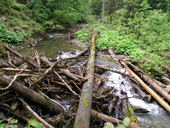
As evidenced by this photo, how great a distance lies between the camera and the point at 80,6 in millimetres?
20781

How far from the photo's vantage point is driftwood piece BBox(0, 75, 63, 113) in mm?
2278

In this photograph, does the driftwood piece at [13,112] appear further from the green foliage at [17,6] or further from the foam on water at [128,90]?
the green foliage at [17,6]

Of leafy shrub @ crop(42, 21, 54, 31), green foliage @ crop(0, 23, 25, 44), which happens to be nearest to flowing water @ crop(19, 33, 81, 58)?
green foliage @ crop(0, 23, 25, 44)

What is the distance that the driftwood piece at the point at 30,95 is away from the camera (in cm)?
228

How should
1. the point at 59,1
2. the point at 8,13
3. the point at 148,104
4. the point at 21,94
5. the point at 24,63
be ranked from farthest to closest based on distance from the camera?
the point at 59,1 → the point at 8,13 → the point at 148,104 → the point at 24,63 → the point at 21,94

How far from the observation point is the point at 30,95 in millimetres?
2459

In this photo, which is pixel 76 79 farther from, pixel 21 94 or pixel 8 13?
pixel 8 13

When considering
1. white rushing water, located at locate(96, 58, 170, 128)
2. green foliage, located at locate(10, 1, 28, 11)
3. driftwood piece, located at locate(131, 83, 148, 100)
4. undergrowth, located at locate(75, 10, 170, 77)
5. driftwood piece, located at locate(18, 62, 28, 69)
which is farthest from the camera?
green foliage, located at locate(10, 1, 28, 11)

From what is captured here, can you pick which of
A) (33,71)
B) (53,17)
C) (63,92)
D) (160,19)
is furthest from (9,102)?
(53,17)

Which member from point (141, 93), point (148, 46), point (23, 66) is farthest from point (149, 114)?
point (148, 46)

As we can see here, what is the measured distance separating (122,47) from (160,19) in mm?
5455

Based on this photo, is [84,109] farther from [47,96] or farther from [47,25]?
[47,25]

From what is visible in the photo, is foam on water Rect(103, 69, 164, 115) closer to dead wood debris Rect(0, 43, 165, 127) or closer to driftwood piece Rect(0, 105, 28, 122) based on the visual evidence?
dead wood debris Rect(0, 43, 165, 127)

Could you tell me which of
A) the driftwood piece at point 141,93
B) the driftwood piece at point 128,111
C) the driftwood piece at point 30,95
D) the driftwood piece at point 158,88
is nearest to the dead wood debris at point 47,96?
the driftwood piece at point 30,95
